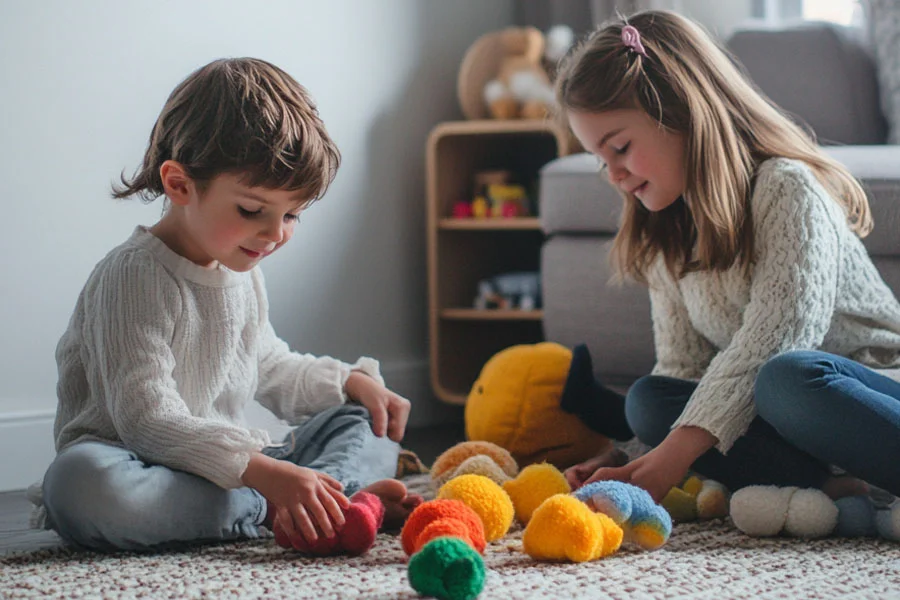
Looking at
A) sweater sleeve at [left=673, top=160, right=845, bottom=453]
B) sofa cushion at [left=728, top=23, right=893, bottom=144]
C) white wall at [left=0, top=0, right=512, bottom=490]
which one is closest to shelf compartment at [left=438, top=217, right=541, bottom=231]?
white wall at [left=0, top=0, right=512, bottom=490]

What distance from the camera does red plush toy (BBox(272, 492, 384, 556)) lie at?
1000 millimetres

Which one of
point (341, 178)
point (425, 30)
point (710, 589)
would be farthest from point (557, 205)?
point (710, 589)

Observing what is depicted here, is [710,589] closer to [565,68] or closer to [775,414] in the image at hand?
[775,414]

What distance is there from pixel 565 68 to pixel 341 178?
0.82 metres

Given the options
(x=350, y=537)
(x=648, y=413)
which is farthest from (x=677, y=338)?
(x=350, y=537)

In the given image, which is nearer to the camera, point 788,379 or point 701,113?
point 788,379

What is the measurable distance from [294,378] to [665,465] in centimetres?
46

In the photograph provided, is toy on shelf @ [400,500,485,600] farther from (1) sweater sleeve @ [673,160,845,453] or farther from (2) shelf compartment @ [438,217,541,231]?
(2) shelf compartment @ [438,217,541,231]

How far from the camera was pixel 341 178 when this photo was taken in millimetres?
2059

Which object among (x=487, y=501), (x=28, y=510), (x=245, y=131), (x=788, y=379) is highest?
(x=245, y=131)

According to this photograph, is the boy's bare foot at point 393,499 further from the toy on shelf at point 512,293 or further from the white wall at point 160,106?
the toy on shelf at point 512,293

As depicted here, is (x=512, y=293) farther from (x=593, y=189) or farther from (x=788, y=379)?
(x=788, y=379)

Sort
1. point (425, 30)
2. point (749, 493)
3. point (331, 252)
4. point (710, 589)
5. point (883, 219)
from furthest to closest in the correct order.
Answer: point (425, 30)
point (331, 252)
point (883, 219)
point (749, 493)
point (710, 589)

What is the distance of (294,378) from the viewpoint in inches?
51.3
